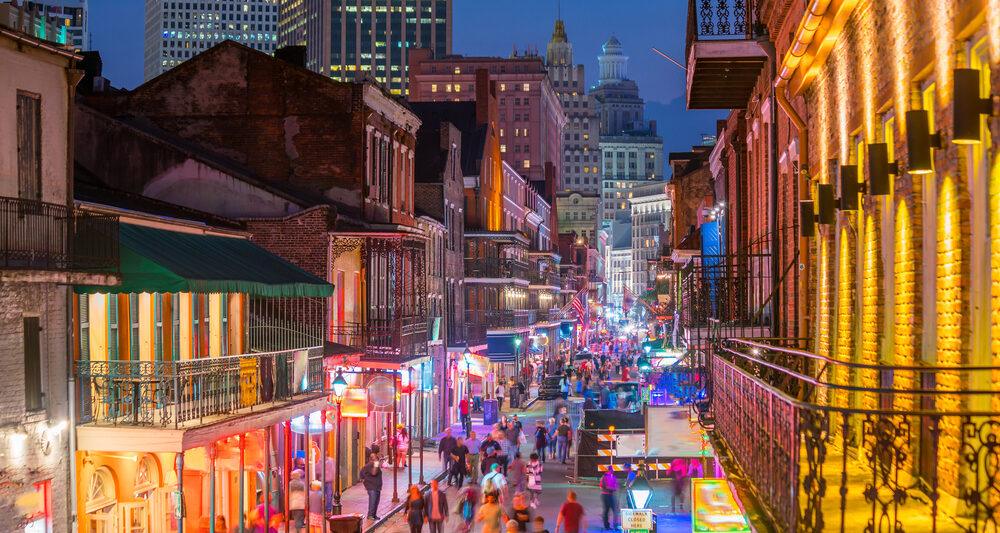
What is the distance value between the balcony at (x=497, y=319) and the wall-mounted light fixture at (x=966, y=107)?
48.3 m

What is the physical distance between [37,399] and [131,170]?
47.1ft

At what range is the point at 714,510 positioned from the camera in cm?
1322

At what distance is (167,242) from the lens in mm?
19453

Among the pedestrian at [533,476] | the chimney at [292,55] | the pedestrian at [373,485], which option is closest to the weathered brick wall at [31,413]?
the pedestrian at [373,485]

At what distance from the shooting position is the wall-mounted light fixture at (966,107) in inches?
250

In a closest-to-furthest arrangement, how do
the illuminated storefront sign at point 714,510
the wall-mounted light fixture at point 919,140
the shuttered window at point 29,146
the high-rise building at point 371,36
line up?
1. the wall-mounted light fixture at point 919,140
2. the illuminated storefront sign at point 714,510
3. the shuttered window at point 29,146
4. the high-rise building at point 371,36

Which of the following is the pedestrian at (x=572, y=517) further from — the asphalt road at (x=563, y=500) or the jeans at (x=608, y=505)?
the jeans at (x=608, y=505)

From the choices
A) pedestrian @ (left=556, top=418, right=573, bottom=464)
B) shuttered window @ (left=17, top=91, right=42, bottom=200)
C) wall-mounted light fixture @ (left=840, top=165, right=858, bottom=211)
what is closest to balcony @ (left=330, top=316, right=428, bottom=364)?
pedestrian @ (left=556, top=418, right=573, bottom=464)

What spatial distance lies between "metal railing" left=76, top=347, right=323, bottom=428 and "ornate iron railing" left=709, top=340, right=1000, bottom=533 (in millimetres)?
9390

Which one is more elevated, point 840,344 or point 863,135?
point 863,135

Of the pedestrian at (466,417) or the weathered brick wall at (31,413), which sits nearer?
the weathered brick wall at (31,413)

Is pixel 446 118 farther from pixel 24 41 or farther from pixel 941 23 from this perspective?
pixel 941 23

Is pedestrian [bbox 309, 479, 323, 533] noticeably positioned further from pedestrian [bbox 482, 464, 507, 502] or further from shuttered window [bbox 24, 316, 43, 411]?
shuttered window [bbox 24, 316, 43, 411]

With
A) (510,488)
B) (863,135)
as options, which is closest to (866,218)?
(863,135)
